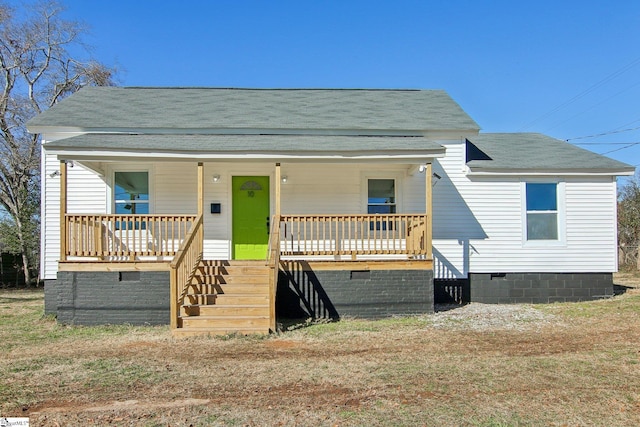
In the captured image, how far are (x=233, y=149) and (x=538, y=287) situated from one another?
7.82 meters

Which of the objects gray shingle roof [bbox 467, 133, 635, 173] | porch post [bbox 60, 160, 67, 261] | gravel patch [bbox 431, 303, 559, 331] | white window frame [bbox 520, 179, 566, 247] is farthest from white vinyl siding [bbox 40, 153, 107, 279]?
white window frame [bbox 520, 179, 566, 247]

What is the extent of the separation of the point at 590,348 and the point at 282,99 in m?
9.64

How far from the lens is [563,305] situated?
10.5 metres

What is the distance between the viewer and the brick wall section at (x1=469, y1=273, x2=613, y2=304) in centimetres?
1105

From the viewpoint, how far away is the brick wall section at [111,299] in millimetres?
8906

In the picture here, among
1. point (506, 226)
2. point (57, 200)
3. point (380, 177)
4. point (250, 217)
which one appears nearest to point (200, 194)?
point (250, 217)

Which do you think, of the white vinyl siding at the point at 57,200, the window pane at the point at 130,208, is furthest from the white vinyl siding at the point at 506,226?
→ the white vinyl siding at the point at 57,200

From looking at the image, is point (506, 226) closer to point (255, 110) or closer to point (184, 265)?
point (255, 110)

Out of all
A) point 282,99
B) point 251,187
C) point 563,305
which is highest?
point 282,99

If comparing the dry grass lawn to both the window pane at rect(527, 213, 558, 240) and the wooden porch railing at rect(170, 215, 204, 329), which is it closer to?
the wooden porch railing at rect(170, 215, 204, 329)

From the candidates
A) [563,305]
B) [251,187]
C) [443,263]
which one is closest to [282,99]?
[251,187]

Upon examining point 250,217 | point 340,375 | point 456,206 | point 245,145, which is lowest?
point 340,375

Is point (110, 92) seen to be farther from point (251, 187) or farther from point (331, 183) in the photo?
point (331, 183)

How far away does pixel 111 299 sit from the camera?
351 inches
